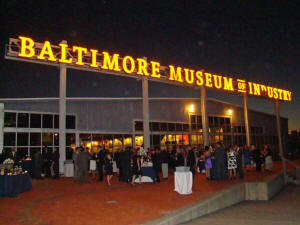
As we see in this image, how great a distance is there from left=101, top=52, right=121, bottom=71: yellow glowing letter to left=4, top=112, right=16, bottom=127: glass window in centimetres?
627

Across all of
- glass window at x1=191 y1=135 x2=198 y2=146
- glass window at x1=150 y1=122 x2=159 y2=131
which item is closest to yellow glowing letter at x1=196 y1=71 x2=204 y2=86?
glass window at x1=150 y1=122 x2=159 y2=131

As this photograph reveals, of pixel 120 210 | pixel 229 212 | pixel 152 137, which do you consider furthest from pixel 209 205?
pixel 152 137

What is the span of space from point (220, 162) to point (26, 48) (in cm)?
1206

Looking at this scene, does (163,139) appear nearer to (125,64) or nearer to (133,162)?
(125,64)

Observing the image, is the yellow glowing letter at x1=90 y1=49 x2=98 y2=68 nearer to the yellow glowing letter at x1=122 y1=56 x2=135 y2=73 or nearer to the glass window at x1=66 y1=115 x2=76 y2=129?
the yellow glowing letter at x1=122 y1=56 x2=135 y2=73

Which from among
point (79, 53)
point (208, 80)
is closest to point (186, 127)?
point (208, 80)

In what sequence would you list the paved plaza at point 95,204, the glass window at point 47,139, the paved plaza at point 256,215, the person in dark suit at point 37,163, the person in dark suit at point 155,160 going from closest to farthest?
the paved plaza at point 95,204 < the paved plaza at point 256,215 < the person in dark suit at point 155,160 < the person in dark suit at point 37,163 < the glass window at point 47,139

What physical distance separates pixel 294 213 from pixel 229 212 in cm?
231

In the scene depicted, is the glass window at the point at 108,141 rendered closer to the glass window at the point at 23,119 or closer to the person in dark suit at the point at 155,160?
the glass window at the point at 23,119

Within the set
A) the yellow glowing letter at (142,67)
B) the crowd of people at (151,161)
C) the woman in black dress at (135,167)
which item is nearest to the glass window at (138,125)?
the yellow glowing letter at (142,67)

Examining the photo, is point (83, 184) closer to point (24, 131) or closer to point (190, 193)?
point (190, 193)

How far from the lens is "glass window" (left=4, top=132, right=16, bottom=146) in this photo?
18312mm

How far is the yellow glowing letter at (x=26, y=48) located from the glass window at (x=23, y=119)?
13.8 ft

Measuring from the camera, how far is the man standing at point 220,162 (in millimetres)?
15352
